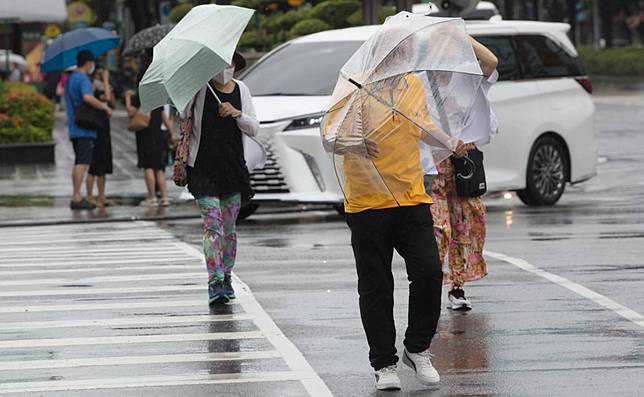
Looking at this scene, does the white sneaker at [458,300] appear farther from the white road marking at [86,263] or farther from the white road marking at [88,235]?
the white road marking at [88,235]

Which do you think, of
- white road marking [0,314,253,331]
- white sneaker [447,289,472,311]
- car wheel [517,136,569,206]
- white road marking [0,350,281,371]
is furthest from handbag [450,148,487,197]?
car wheel [517,136,569,206]

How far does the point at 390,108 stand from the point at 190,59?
2.98m

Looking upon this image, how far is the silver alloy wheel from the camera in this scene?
18422 millimetres

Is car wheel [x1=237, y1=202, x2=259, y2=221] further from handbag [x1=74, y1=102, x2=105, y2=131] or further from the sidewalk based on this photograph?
the sidewalk

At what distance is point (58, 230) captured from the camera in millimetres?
17844

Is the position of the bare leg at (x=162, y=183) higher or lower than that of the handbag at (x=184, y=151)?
lower

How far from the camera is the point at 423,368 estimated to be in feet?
27.0

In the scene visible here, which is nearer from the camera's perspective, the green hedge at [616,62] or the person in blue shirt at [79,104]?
the person in blue shirt at [79,104]

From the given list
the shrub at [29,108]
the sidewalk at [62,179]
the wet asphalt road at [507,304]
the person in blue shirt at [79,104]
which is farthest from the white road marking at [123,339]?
the shrub at [29,108]

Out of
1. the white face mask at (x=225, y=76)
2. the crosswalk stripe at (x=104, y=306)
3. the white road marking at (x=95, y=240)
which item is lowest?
the white road marking at (x=95, y=240)

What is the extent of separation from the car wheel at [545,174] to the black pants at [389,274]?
397 inches

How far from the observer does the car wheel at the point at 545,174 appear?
1836cm

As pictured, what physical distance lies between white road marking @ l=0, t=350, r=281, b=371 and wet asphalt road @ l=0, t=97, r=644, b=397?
0.6 inches

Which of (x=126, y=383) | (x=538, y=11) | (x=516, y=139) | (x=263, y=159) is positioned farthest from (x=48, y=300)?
(x=538, y=11)
